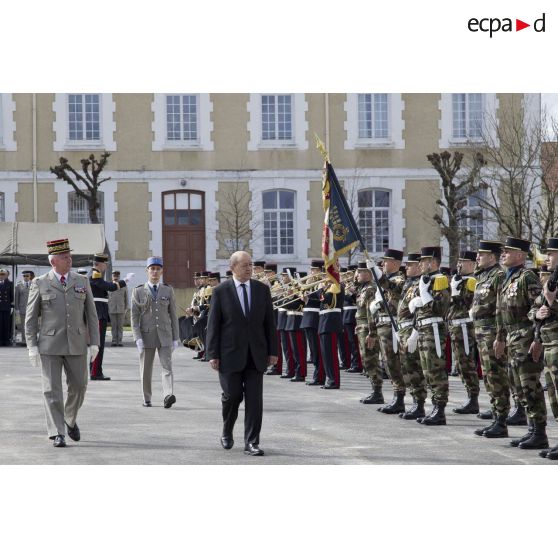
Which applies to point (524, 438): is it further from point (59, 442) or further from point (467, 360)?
point (59, 442)

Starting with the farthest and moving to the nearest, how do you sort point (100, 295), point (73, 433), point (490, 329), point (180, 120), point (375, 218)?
1. point (375, 218)
2. point (180, 120)
3. point (100, 295)
4. point (490, 329)
5. point (73, 433)

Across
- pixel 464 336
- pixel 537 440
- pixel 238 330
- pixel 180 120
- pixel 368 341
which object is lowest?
pixel 537 440

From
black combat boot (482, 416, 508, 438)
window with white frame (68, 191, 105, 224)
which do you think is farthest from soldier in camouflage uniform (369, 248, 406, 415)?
window with white frame (68, 191, 105, 224)

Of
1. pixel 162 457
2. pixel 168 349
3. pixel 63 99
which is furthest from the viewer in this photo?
pixel 63 99

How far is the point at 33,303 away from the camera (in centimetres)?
1152

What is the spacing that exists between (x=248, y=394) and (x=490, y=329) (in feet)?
10.4

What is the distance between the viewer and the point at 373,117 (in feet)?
138

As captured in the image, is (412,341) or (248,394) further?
(412,341)

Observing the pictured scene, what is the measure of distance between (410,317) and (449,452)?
9.80 feet

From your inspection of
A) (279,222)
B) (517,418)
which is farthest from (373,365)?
(279,222)

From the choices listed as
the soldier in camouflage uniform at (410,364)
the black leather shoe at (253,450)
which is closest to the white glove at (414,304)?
the soldier in camouflage uniform at (410,364)

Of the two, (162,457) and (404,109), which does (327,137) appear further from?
(162,457)

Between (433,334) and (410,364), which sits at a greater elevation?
(433,334)

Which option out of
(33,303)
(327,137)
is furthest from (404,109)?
(33,303)
